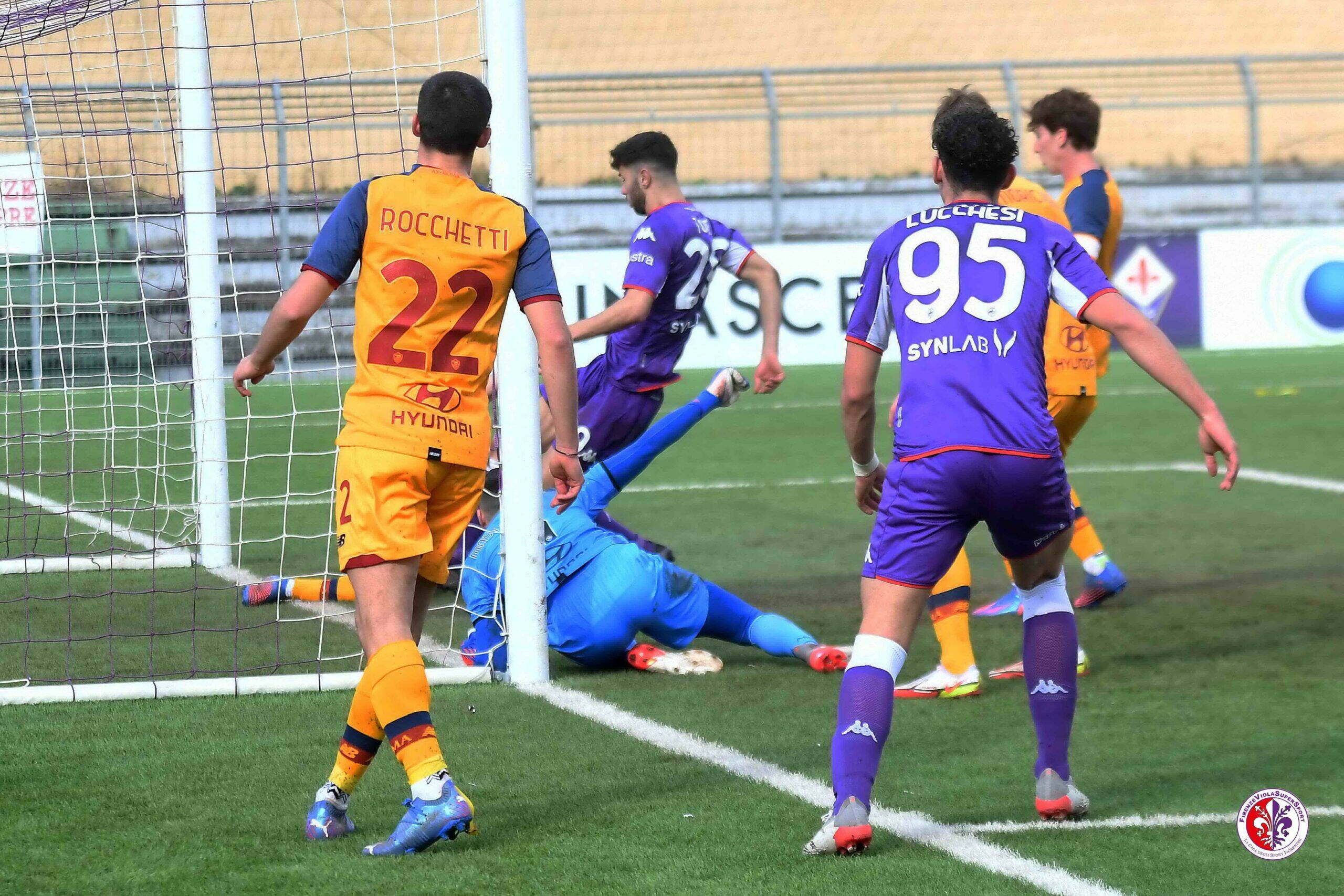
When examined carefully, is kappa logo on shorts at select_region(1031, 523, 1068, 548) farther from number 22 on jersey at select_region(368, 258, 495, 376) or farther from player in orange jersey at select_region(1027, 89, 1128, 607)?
player in orange jersey at select_region(1027, 89, 1128, 607)

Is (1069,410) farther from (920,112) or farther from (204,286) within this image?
(920,112)

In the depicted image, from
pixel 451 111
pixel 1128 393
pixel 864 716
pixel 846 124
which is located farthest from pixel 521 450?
pixel 846 124

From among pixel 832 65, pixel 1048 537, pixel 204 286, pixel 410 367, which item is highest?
pixel 832 65

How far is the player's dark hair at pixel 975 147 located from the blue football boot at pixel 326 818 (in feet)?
7.12

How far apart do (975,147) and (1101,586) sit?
368cm

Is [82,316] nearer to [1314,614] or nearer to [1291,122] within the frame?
[1314,614]

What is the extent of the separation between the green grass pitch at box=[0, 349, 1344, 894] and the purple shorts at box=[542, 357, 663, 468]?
97cm

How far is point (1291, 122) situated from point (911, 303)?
2851 cm

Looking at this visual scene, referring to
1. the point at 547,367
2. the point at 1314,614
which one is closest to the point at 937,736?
the point at 547,367

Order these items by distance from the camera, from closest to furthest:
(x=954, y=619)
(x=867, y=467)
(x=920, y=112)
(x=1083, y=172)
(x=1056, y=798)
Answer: (x=1056, y=798) < (x=867, y=467) < (x=954, y=619) < (x=1083, y=172) < (x=920, y=112)

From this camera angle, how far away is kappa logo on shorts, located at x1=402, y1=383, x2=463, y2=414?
3.88 m

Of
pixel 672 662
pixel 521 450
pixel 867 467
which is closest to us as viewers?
pixel 867 467

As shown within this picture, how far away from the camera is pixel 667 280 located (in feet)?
22.9

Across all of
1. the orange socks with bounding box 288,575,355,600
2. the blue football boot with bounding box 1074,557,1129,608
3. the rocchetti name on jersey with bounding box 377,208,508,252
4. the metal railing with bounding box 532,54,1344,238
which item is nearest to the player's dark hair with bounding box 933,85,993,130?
the rocchetti name on jersey with bounding box 377,208,508,252
